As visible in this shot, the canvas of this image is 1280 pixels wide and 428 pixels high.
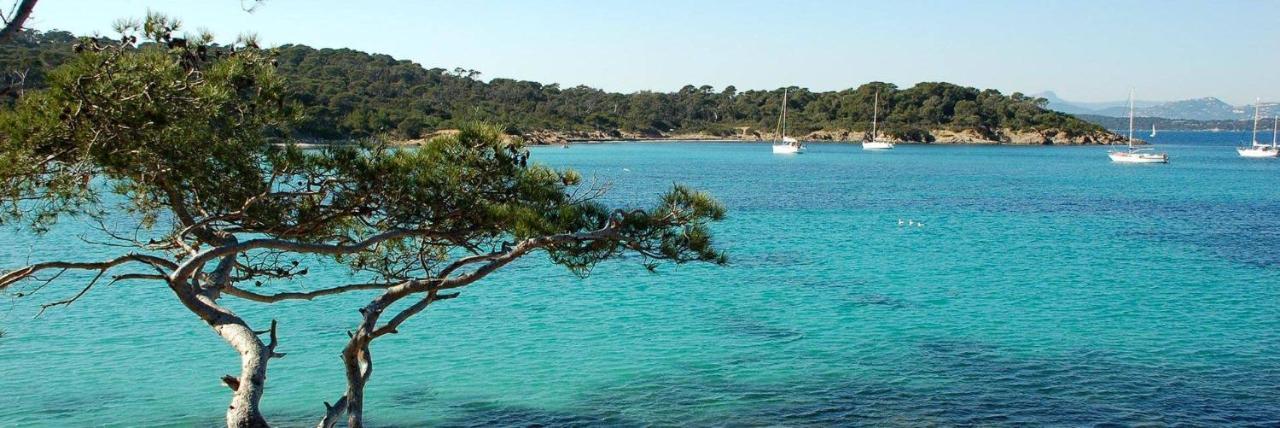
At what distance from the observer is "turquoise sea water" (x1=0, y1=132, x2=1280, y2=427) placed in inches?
436

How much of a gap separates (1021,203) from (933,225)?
10511 millimetres

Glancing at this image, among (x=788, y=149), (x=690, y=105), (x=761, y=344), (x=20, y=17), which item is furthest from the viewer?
(x=690, y=105)

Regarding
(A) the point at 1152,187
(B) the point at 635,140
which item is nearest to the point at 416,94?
(B) the point at 635,140

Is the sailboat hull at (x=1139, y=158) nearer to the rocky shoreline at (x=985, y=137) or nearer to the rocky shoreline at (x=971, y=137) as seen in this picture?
the rocky shoreline at (x=971, y=137)

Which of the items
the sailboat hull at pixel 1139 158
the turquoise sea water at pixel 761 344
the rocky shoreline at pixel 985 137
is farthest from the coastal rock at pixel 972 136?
the turquoise sea water at pixel 761 344

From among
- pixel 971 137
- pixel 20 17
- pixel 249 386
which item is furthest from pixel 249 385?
pixel 971 137

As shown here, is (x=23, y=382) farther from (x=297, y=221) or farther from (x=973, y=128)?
(x=973, y=128)

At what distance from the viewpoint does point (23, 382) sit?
11.8m

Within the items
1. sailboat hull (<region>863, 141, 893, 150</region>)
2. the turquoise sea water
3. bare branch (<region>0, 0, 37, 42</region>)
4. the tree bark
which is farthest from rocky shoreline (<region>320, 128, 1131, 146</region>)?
bare branch (<region>0, 0, 37, 42</region>)

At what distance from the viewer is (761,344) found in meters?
14.3

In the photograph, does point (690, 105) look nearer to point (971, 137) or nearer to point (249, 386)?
point (971, 137)

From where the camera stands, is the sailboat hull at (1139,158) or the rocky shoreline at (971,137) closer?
the sailboat hull at (1139,158)

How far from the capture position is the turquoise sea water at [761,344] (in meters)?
11.1

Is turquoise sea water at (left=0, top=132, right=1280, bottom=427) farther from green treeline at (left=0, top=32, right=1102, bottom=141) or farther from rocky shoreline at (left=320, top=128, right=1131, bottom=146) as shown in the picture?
rocky shoreline at (left=320, top=128, right=1131, bottom=146)
